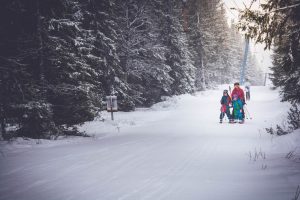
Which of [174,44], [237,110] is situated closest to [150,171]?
[237,110]

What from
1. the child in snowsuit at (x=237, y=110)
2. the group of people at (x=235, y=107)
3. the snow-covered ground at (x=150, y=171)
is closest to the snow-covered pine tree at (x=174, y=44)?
the group of people at (x=235, y=107)

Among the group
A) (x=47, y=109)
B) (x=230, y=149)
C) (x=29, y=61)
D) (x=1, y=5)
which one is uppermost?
(x=1, y=5)

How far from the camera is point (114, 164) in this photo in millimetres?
6340

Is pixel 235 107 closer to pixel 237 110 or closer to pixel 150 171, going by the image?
pixel 237 110

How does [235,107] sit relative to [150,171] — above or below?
above

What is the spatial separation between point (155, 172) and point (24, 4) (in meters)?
7.97

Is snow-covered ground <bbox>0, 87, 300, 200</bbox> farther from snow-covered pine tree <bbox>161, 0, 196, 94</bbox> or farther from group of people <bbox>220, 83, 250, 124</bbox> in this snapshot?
snow-covered pine tree <bbox>161, 0, 196, 94</bbox>

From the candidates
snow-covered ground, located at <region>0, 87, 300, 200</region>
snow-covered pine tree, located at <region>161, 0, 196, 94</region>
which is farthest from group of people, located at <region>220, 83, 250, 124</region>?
snow-covered pine tree, located at <region>161, 0, 196, 94</region>

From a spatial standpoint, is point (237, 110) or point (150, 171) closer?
point (150, 171)

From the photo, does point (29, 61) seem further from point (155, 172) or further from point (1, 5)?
point (155, 172)

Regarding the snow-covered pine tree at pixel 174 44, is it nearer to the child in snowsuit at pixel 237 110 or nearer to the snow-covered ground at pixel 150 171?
the child in snowsuit at pixel 237 110

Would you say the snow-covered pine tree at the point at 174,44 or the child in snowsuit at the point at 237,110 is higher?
the snow-covered pine tree at the point at 174,44

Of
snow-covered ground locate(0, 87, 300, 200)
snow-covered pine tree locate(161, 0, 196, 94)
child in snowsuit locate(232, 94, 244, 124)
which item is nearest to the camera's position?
snow-covered ground locate(0, 87, 300, 200)

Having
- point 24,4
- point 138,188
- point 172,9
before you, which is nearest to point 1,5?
point 24,4
